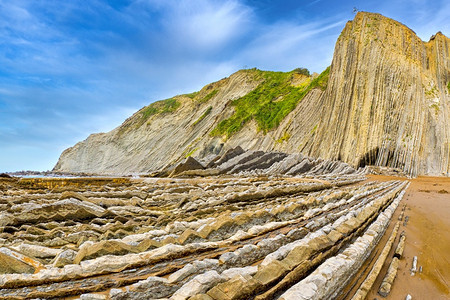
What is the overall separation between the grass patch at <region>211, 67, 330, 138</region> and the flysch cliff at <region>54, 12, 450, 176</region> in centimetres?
16

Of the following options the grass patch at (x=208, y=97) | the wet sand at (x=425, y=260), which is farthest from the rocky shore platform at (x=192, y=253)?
the grass patch at (x=208, y=97)

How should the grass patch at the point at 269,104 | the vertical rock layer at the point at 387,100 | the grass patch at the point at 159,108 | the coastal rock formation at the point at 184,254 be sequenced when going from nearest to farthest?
1. the coastal rock formation at the point at 184,254
2. the vertical rock layer at the point at 387,100
3. the grass patch at the point at 269,104
4. the grass patch at the point at 159,108

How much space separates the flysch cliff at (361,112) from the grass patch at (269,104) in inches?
6.5

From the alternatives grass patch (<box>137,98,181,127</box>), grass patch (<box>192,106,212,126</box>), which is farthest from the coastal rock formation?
grass patch (<box>137,98,181,127</box>)

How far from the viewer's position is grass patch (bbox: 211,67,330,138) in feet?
120

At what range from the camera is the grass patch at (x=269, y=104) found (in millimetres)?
36438

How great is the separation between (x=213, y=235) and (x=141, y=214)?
2.53 m

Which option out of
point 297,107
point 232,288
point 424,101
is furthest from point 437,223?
point 297,107

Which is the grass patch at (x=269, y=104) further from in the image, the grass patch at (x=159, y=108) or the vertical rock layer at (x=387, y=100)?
the grass patch at (x=159, y=108)

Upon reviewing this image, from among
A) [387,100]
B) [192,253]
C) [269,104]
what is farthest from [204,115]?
[192,253]

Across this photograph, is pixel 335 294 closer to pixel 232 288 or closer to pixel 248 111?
pixel 232 288

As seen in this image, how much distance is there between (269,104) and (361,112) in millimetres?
17729

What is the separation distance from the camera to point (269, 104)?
1634 inches

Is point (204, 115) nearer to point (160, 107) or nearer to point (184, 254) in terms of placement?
point (160, 107)
